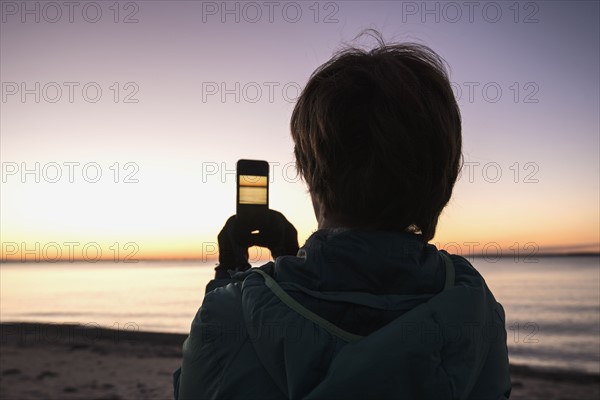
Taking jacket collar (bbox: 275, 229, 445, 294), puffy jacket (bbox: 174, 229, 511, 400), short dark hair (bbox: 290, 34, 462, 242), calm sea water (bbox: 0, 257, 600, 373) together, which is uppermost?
short dark hair (bbox: 290, 34, 462, 242)

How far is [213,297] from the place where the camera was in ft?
3.47

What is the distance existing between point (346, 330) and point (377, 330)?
0.20 ft

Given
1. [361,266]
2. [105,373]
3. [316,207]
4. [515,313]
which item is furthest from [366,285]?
[515,313]

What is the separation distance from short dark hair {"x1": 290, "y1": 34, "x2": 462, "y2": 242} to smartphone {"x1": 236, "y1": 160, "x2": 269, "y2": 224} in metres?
0.33

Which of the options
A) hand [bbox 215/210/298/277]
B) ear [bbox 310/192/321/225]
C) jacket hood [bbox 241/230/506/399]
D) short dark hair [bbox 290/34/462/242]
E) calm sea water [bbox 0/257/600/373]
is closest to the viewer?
jacket hood [bbox 241/230/506/399]

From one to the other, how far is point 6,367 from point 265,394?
8803mm

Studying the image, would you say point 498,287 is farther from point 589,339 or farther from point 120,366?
point 120,366

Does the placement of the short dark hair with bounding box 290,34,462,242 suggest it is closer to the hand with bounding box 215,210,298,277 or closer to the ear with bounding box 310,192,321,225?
the ear with bounding box 310,192,321,225

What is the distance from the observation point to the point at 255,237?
1.41 metres

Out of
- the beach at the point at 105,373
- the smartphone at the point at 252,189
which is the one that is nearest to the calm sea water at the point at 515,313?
the beach at the point at 105,373

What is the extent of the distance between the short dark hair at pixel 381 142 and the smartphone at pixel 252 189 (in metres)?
0.33

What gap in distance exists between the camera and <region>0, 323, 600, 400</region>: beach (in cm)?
693

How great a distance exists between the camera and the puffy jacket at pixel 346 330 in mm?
949

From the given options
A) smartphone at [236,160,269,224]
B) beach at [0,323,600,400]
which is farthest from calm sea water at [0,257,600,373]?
smartphone at [236,160,269,224]
